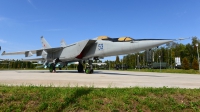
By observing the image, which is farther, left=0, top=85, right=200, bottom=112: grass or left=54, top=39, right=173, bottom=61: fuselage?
left=54, top=39, right=173, bottom=61: fuselage

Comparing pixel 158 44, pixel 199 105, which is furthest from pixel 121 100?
pixel 158 44

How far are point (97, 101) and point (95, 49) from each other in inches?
431

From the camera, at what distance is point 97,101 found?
3.87 metres

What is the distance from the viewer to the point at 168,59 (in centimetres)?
6253

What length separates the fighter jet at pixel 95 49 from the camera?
11.4 m

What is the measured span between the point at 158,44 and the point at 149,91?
6.59 m

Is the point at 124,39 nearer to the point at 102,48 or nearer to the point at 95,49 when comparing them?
the point at 102,48

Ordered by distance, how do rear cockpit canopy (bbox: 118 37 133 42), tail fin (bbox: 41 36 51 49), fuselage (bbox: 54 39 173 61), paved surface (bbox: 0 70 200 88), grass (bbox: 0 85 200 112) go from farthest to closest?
1. tail fin (bbox: 41 36 51 49)
2. rear cockpit canopy (bbox: 118 37 133 42)
3. fuselage (bbox: 54 39 173 61)
4. paved surface (bbox: 0 70 200 88)
5. grass (bbox: 0 85 200 112)

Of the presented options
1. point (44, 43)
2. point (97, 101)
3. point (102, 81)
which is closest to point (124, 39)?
point (102, 81)

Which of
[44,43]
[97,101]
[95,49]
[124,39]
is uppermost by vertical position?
[44,43]

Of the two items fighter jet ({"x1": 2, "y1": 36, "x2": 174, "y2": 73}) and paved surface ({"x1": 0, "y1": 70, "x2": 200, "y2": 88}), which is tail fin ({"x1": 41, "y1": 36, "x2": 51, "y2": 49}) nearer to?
fighter jet ({"x1": 2, "y1": 36, "x2": 174, "y2": 73})

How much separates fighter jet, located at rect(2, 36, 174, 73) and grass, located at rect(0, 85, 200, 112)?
22.4 feet

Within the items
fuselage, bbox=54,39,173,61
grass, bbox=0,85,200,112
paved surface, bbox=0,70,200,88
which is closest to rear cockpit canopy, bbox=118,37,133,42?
fuselage, bbox=54,39,173,61

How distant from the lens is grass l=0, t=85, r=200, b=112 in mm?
3660
